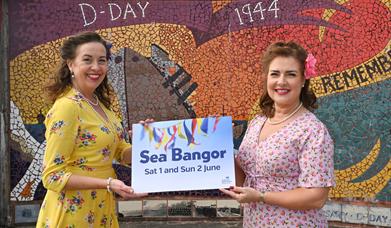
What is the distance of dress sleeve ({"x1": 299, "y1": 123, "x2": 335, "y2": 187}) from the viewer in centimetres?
230

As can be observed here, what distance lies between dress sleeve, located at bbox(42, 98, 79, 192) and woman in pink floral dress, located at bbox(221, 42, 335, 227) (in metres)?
0.86

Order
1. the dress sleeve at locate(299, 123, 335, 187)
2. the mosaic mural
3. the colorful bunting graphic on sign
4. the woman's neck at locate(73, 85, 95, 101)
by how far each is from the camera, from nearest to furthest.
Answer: the dress sleeve at locate(299, 123, 335, 187), the colorful bunting graphic on sign, the woman's neck at locate(73, 85, 95, 101), the mosaic mural

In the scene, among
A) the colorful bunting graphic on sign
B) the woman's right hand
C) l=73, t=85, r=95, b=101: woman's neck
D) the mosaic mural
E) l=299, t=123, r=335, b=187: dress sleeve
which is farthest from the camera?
the mosaic mural

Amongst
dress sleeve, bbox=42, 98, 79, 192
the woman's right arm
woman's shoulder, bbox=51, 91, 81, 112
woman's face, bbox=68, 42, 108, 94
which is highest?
woman's face, bbox=68, 42, 108, 94

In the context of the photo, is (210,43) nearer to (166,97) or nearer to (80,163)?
(166,97)

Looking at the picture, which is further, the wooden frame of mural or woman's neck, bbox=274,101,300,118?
the wooden frame of mural

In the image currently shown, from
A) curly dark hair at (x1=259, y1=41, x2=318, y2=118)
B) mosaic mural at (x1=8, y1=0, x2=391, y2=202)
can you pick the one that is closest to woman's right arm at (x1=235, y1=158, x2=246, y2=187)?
curly dark hair at (x1=259, y1=41, x2=318, y2=118)

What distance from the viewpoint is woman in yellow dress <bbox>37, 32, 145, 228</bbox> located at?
249 centimetres

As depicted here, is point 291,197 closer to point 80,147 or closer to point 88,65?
point 80,147

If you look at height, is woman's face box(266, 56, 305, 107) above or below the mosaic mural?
below

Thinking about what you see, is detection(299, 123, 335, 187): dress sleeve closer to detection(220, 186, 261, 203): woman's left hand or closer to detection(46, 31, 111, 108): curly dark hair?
detection(220, 186, 261, 203): woman's left hand

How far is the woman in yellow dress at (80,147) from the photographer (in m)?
2.49

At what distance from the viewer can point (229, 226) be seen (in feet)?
17.8

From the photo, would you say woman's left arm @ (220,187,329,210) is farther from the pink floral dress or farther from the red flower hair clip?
the red flower hair clip
